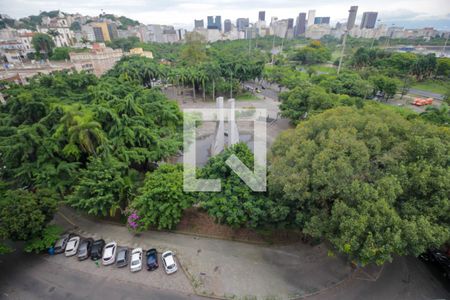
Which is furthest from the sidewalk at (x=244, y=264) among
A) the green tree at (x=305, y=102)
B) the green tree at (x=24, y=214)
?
the green tree at (x=305, y=102)

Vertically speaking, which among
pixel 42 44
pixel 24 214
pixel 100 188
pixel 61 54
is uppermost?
pixel 42 44

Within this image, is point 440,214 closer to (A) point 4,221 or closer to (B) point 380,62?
(A) point 4,221

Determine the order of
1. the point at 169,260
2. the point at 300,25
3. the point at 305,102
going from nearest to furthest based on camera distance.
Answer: the point at 169,260, the point at 305,102, the point at 300,25

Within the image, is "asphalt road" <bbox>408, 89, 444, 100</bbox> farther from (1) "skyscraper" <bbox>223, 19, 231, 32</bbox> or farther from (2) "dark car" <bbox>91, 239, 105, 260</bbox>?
(1) "skyscraper" <bbox>223, 19, 231, 32</bbox>

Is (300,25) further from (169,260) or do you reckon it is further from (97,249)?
(97,249)

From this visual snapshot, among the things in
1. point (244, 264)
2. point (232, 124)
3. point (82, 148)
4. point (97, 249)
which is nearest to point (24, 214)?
point (97, 249)

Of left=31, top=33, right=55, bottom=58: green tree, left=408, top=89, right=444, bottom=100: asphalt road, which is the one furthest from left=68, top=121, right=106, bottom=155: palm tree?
left=31, top=33, right=55, bottom=58: green tree

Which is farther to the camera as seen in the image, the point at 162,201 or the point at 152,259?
the point at 162,201
